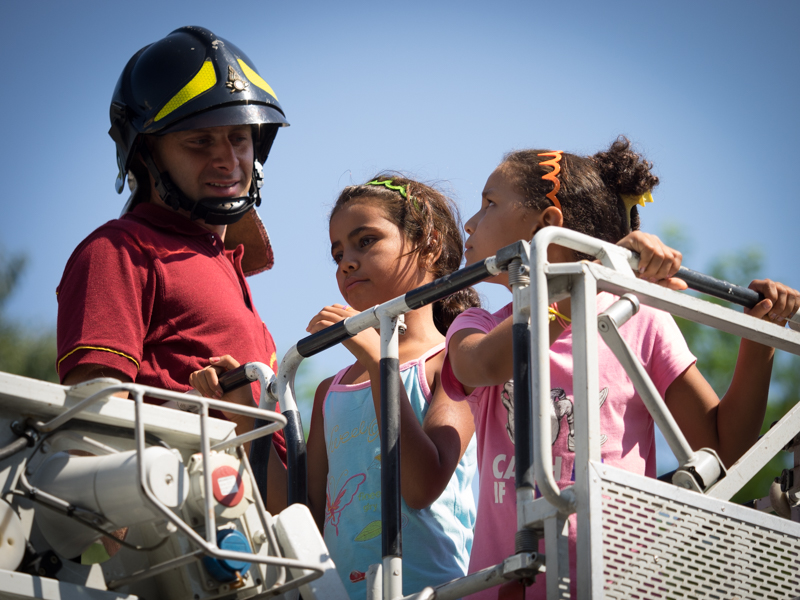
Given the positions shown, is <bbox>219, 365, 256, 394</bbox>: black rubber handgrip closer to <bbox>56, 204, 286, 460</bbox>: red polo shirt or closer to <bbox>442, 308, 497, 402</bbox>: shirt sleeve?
<bbox>56, 204, 286, 460</bbox>: red polo shirt

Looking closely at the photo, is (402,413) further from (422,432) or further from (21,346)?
(21,346)

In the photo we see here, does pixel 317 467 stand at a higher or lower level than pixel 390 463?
lower

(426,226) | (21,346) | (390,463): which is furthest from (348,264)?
(21,346)

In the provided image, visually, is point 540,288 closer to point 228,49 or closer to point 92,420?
point 92,420

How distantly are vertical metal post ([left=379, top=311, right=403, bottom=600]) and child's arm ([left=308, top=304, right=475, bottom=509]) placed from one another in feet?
1.28

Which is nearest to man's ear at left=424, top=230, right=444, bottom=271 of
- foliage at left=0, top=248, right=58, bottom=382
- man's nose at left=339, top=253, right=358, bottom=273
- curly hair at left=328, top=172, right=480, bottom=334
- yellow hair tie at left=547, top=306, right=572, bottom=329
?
curly hair at left=328, top=172, right=480, bottom=334

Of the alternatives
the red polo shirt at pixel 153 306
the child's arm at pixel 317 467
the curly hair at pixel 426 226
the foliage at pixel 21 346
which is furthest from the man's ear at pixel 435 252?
the foliage at pixel 21 346

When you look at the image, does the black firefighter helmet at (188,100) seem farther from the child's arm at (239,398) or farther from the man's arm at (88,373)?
the man's arm at (88,373)

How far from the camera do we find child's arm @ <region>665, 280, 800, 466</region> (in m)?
2.93

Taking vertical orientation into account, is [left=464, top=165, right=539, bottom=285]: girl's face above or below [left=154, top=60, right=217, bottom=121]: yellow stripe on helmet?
below

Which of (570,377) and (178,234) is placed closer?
(570,377)

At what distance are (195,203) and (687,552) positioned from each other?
2558mm

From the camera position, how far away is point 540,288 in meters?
2.28

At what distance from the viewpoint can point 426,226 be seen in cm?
448
